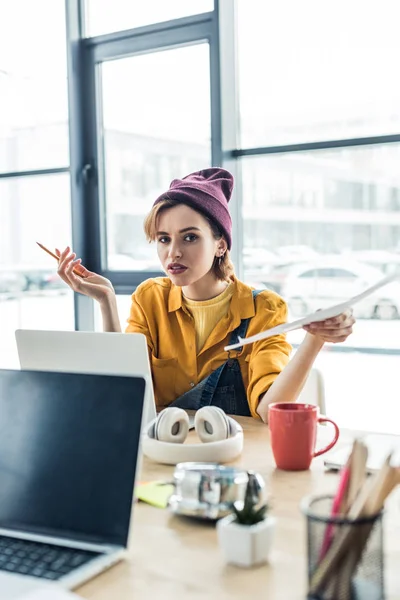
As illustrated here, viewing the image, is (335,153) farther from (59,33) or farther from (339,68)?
(59,33)

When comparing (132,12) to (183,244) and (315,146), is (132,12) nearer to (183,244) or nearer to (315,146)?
(315,146)

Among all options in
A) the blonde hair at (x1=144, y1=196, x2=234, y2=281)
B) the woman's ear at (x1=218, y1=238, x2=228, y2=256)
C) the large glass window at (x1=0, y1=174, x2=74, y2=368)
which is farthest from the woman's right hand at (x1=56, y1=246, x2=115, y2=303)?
the large glass window at (x1=0, y1=174, x2=74, y2=368)

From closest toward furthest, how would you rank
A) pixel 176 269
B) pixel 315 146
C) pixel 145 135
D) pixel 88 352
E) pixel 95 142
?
1. pixel 88 352
2. pixel 176 269
3. pixel 315 146
4. pixel 145 135
5. pixel 95 142

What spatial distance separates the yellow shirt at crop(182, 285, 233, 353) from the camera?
6.43 ft

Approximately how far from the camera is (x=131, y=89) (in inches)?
135

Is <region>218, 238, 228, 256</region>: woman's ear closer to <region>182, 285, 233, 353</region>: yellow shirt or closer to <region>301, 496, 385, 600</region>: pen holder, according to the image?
<region>182, 285, 233, 353</region>: yellow shirt

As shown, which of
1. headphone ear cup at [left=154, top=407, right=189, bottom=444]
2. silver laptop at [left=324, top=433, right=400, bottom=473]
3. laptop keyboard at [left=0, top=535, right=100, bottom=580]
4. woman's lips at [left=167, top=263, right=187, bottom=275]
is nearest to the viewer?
laptop keyboard at [left=0, top=535, right=100, bottom=580]

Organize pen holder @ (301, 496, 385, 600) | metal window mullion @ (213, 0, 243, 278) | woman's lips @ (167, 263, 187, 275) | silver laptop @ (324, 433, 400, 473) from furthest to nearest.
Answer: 1. metal window mullion @ (213, 0, 243, 278)
2. woman's lips @ (167, 263, 187, 275)
3. silver laptop @ (324, 433, 400, 473)
4. pen holder @ (301, 496, 385, 600)

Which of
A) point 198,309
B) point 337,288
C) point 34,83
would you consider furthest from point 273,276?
point 34,83

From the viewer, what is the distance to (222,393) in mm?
1849

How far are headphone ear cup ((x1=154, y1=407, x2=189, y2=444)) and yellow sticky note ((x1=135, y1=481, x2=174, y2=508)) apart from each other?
0.45ft

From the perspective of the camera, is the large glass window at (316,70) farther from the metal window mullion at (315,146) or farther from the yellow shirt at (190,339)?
the yellow shirt at (190,339)

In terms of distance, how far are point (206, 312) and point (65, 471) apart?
43.7 inches

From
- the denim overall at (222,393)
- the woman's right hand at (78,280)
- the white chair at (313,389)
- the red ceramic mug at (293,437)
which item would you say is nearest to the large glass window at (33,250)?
the woman's right hand at (78,280)
